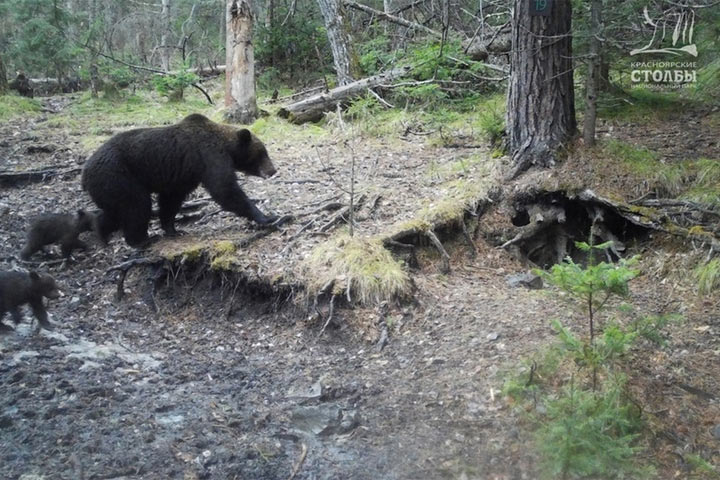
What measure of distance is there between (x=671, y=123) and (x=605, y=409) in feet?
23.4

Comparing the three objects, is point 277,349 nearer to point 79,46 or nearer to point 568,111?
point 568,111

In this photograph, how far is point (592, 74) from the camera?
8.07 m

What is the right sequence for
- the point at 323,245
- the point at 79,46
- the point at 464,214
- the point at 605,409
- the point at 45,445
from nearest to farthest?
the point at 605,409 → the point at 45,445 → the point at 323,245 → the point at 464,214 → the point at 79,46

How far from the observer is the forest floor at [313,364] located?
448cm

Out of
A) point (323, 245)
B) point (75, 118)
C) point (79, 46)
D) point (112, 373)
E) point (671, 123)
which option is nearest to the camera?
point (112, 373)

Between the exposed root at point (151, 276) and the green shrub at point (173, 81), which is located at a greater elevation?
the green shrub at point (173, 81)

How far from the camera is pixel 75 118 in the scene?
1524 centimetres

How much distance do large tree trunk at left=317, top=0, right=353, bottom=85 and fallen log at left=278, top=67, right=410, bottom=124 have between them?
105cm

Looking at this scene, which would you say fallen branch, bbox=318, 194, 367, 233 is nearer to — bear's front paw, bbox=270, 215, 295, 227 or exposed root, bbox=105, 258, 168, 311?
bear's front paw, bbox=270, 215, 295, 227

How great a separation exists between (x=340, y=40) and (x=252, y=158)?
6.81 metres

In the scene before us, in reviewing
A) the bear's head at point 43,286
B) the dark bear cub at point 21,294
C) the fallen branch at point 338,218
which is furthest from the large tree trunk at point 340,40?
the dark bear cub at point 21,294

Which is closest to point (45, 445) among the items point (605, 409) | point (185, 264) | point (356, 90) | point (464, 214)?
point (185, 264)

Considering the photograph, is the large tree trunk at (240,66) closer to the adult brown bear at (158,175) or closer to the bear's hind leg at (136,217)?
the adult brown bear at (158,175)

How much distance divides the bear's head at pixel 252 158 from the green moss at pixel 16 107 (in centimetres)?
960
